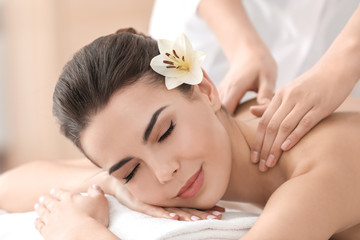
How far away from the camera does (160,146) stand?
1257mm

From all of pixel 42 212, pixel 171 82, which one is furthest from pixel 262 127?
pixel 42 212

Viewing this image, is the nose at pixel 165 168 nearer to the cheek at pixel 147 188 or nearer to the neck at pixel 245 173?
the cheek at pixel 147 188

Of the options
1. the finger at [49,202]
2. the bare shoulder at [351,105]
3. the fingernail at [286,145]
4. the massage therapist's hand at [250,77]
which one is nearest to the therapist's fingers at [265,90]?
the massage therapist's hand at [250,77]

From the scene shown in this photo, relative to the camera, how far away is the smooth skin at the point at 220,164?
3.71 ft

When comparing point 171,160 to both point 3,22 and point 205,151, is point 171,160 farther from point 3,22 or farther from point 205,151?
Answer: point 3,22

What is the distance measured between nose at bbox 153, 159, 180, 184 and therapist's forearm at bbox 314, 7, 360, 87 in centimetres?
45

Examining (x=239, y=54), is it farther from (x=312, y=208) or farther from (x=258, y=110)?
(x=312, y=208)

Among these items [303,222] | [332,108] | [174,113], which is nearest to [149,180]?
[174,113]

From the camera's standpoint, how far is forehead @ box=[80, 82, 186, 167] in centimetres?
124

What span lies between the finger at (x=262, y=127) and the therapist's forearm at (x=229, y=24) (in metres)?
0.56

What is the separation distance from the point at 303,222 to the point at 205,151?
310 millimetres

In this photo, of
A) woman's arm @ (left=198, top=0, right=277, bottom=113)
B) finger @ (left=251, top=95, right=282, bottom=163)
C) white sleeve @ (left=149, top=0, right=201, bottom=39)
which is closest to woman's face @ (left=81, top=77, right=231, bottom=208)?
finger @ (left=251, top=95, right=282, bottom=163)

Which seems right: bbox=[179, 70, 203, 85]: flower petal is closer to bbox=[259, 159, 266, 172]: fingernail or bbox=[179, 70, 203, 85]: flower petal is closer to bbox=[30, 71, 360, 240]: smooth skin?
bbox=[30, 71, 360, 240]: smooth skin

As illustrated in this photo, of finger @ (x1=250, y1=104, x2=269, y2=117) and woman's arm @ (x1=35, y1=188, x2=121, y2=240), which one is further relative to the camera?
finger @ (x1=250, y1=104, x2=269, y2=117)
